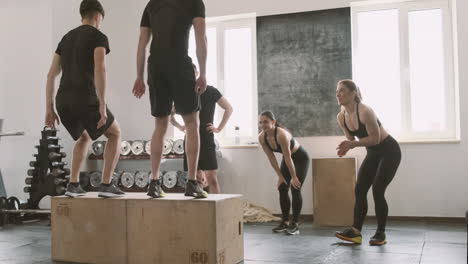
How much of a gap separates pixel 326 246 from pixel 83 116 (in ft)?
6.84

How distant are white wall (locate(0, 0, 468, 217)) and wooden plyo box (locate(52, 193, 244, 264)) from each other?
261 cm

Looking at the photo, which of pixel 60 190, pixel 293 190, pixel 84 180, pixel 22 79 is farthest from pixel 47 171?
pixel 293 190

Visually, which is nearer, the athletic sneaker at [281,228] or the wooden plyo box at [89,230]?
the wooden plyo box at [89,230]

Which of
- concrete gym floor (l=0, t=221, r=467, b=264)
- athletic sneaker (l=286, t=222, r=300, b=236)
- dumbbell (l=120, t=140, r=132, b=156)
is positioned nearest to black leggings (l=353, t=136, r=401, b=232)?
concrete gym floor (l=0, t=221, r=467, b=264)

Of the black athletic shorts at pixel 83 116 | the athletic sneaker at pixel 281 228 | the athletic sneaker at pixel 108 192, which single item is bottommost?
the athletic sneaker at pixel 281 228

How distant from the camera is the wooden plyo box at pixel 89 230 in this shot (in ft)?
10.0

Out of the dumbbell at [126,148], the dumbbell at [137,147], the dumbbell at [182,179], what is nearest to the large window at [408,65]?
the dumbbell at [182,179]

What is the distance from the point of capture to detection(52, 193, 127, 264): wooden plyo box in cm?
306

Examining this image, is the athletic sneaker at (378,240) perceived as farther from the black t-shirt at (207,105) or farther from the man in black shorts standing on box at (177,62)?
the black t-shirt at (207,105)

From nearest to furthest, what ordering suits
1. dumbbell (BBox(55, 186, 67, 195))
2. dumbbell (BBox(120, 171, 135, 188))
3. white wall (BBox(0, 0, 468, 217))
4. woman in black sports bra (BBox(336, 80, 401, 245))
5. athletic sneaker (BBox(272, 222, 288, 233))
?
1. woman in black sports bra (BBox(336, 80, 401, 245))
2. athletic sneaker (BBox(272, 222, 288, 233))
3. dumbbell (BBox(55, 186, 67, 195))
4. white wall (BBox(0, 0, 468, 217))
5. dumbbell (BBox(120, 171, 135, 188))

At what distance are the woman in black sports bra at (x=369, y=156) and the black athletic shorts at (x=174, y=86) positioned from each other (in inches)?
52.6

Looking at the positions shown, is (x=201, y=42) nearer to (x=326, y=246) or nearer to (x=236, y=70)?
(x=326, y=246)

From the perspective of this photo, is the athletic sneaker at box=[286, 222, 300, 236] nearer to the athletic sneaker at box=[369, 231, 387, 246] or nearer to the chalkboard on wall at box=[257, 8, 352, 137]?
the athletic sneaker at box=[369, 231, 387, 246]

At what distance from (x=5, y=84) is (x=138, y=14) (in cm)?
198
